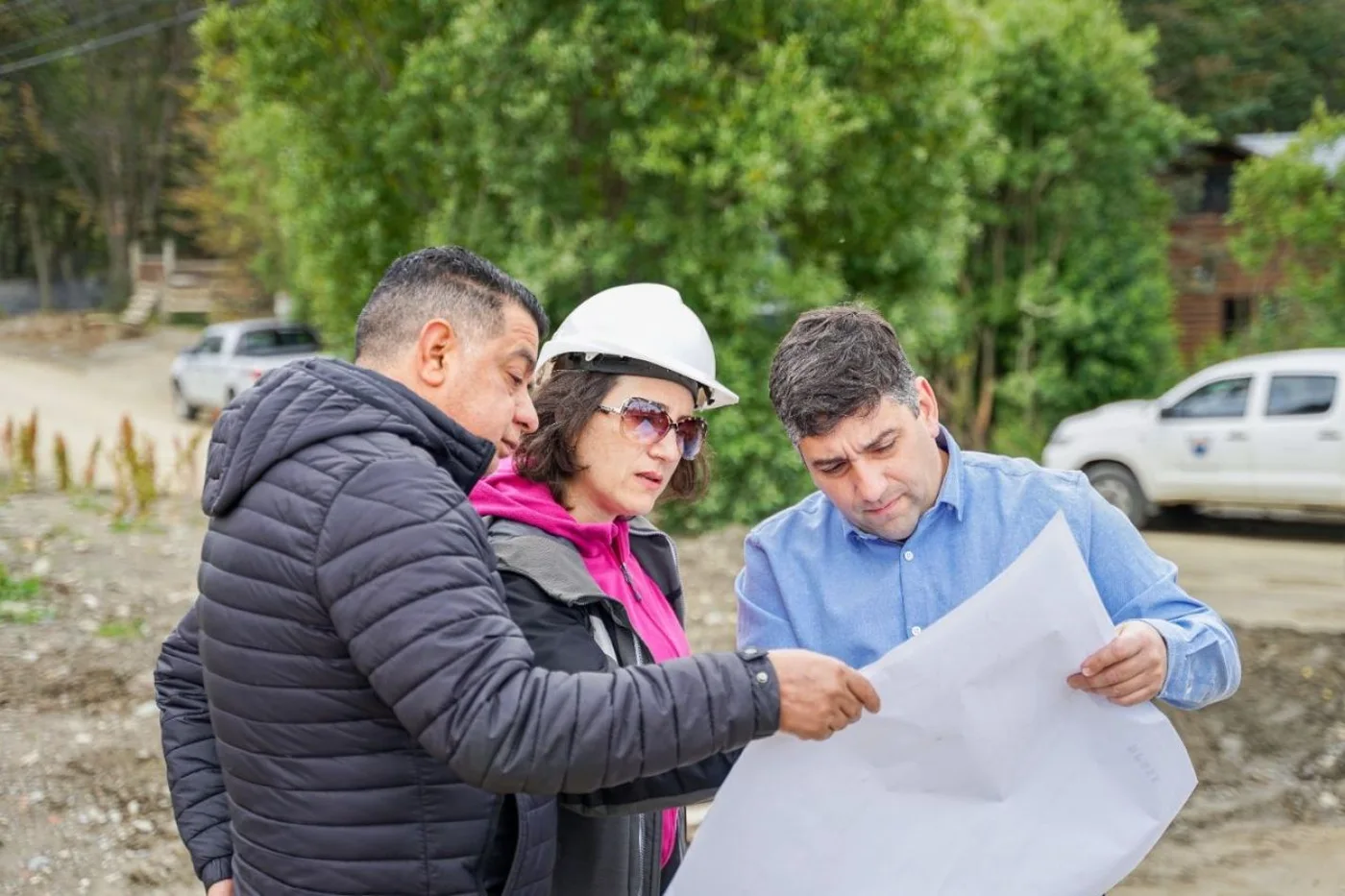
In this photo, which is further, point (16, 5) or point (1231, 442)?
point (16, 5)

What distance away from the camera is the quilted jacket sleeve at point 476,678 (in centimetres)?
168

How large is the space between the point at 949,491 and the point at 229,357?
20.3 metres

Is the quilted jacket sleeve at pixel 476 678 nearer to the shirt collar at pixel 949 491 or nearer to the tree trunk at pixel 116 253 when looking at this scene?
the shirt collar at pixel 949 491

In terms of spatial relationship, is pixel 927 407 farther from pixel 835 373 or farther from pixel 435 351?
pixel 435 351

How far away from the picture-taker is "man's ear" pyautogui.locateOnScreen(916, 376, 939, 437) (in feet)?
7.89

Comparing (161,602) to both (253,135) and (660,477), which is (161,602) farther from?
(253,135)

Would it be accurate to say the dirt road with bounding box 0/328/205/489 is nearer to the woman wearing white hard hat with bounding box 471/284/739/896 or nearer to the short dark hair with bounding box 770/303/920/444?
the woman wearing white hard hat with bounding box 471/284/739/896

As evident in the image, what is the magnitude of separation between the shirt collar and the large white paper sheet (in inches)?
14.0

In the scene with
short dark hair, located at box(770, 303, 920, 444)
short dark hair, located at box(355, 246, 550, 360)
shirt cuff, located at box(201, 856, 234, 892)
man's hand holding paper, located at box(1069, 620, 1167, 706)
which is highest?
short dark hair, located at box(355, 246, 550, 360)

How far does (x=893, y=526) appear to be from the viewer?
234 centimetres

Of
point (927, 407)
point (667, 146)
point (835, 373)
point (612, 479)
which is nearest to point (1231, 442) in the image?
point (667, 146)

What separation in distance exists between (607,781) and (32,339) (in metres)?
34.9

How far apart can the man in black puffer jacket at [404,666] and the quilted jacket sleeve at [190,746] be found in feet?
0.64

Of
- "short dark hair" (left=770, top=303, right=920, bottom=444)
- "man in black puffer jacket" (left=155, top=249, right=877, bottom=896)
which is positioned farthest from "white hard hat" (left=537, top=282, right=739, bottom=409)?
"man in black puffer jacket" (left=155, top=249, right=877, bottom=896)
